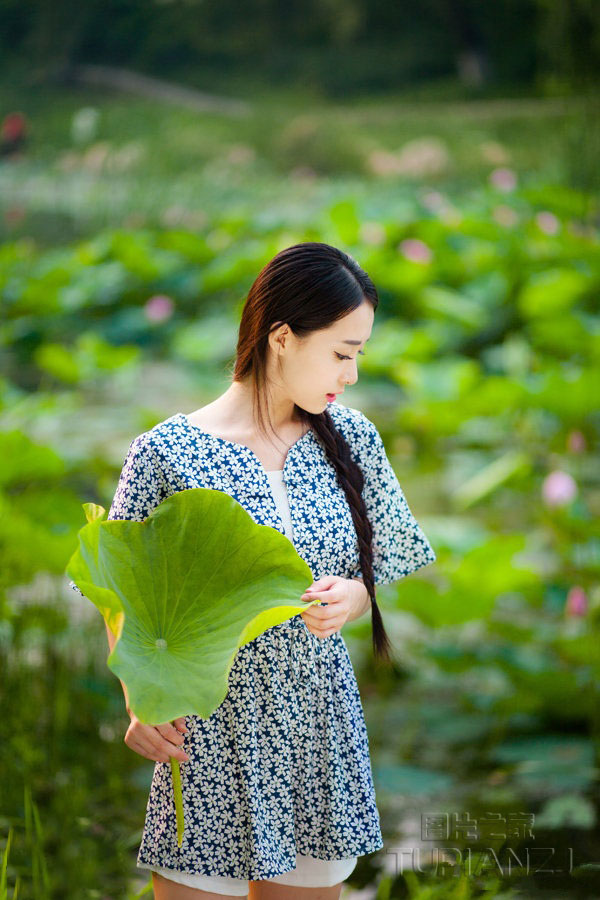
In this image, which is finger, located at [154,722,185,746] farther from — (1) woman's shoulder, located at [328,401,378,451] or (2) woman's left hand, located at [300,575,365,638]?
(1) woman's shoulder, located at [328,401,378,451]

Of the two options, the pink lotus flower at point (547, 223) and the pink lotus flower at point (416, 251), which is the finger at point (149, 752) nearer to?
the pink lotus flower at point (416, 251)

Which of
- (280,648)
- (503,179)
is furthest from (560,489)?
(503,179)

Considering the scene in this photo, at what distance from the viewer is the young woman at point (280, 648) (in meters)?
0.78

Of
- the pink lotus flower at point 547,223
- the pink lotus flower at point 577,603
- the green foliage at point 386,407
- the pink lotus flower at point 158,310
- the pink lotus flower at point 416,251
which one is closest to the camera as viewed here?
the green foliage at point 386,407

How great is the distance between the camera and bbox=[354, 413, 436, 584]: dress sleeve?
0.87 metres

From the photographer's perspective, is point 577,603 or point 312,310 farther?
point 577,603

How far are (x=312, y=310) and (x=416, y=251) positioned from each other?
10.1ft

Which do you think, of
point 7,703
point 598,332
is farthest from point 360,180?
point 7,703

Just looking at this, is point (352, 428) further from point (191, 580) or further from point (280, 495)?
point (191, 580)

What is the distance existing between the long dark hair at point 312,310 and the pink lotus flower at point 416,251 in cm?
289

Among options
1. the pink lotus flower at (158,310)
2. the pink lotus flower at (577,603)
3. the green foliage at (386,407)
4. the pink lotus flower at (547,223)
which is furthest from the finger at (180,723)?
the pink lotus flower at (547,223)

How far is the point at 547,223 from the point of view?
418cm

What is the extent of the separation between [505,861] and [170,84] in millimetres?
4118

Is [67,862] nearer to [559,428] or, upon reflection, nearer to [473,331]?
[559,428]
